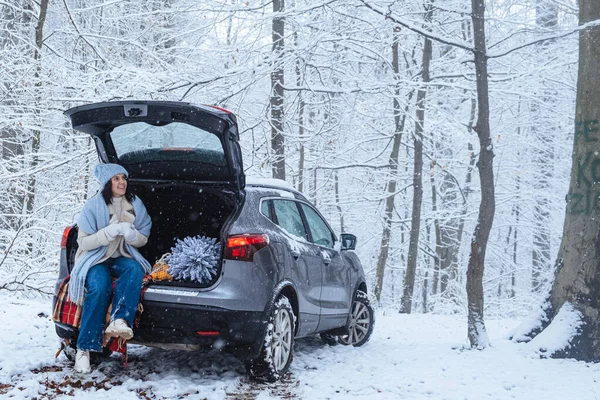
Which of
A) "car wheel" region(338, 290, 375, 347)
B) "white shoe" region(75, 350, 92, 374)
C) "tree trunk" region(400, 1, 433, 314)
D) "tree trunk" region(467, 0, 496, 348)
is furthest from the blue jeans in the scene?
"tree trunk" region(400, 1, 433, 314)

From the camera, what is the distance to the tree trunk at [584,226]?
258 inches

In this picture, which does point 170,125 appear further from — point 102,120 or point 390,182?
point 390,182

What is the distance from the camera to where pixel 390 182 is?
18422 millimetres

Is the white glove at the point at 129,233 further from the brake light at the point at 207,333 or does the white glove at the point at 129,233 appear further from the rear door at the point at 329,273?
the rear door at the point at 329,273

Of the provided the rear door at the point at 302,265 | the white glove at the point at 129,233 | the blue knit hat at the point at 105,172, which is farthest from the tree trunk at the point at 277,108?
the white glove at the point at 129,233

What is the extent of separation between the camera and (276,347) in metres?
5.52

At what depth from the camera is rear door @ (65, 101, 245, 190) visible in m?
5.38

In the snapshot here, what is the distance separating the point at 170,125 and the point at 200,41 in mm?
6588

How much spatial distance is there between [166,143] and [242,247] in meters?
1.45

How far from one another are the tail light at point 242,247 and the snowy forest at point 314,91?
11.5 ft

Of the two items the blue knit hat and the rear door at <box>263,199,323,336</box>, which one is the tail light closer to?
the rear door at <box>263,199,323,336</box>

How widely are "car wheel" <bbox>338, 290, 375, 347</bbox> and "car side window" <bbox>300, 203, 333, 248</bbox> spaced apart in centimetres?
100

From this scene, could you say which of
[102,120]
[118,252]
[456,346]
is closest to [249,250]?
[118,252]

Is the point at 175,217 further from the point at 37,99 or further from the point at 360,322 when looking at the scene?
the point at 37,99
